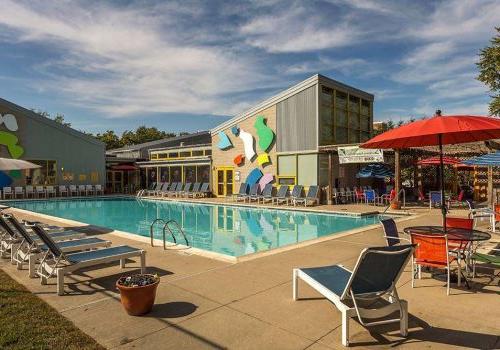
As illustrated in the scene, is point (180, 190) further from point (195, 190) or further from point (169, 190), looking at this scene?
point (195, 190)

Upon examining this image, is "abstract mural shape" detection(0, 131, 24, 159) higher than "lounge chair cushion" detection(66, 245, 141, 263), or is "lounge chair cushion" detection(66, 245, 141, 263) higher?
"abstract mural shape" detection(0, 131, 24, 159)

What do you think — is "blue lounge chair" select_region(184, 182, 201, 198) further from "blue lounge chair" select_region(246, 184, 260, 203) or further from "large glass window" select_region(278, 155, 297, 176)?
"large glass window" select_region(278, 155, 297, 176)

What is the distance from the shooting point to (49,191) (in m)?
26.7

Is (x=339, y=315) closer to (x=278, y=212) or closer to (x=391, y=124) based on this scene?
(x=278, y=212)

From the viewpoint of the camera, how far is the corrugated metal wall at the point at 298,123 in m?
19.7

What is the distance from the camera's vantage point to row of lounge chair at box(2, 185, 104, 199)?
2515 centimetres

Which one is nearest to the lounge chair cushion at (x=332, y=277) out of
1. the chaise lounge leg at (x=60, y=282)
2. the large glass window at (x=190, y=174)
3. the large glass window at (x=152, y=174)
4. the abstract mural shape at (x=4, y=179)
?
the chaise lounge leg at (x=60, y=282)

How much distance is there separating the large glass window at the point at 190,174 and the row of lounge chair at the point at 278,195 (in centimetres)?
656

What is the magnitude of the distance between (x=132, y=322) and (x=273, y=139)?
58.7ft

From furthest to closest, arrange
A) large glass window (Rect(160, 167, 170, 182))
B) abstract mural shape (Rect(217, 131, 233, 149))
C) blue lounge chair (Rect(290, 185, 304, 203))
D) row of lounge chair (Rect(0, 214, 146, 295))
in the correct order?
large glass window (Rect(160, 167, 170, 182))
abstract mural shape (Rect(217, 131, 233, 149))
blue lounge chair (Rect(290, 185, 304, 203))
row of lounge chair (Rect(0, 214, 146, 295))

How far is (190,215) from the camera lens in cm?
1755

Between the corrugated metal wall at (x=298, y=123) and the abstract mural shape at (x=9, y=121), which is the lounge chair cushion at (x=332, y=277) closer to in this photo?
the corrugated metal wall at (x=298, y=123)

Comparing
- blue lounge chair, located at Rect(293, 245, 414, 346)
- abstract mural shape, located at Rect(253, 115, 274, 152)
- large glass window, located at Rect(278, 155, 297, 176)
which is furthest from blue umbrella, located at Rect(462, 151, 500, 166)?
abstract mural shape, located at Rect(253, 115, 274, 152)

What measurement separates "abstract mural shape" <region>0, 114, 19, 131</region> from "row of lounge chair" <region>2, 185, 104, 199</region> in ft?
14.4
